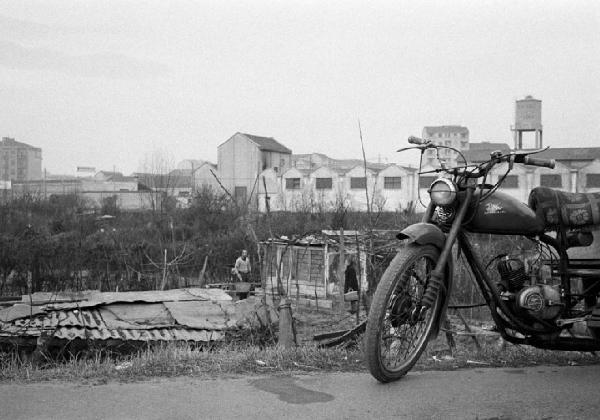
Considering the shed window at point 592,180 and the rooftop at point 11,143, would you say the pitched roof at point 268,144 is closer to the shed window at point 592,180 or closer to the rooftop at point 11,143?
the shed window at point 592,180

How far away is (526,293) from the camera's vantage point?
4453 mm

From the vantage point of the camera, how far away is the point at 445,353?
17.5 ft

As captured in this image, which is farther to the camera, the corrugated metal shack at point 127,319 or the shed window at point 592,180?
the shed window at point 592,180

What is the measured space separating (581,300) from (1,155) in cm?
13306

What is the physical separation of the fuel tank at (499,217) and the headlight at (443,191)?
0.25m

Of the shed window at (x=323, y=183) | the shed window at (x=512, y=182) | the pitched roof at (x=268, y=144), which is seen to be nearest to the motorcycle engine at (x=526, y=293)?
the shed window at (x=512, y=182)

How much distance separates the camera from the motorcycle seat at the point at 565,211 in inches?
181

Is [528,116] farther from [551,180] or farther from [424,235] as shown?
[424,235]

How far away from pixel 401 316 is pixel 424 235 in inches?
20.2

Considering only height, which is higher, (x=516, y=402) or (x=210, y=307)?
(x=516, y=402)

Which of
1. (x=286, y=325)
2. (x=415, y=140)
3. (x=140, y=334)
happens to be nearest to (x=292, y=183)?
(x=140, y=334)

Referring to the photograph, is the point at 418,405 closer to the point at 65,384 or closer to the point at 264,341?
the point at 65,384

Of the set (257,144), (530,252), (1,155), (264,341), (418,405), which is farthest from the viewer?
(1,155)

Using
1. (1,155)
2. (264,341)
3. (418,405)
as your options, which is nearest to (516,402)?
(418,405)
